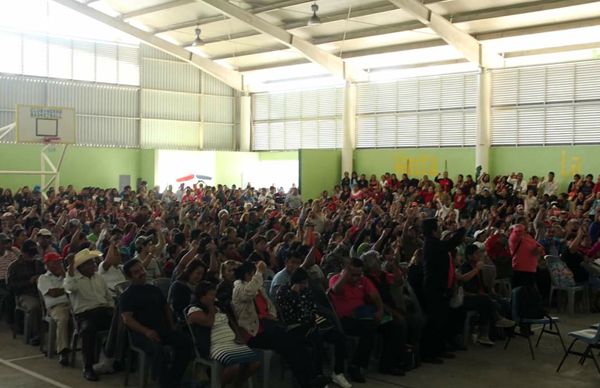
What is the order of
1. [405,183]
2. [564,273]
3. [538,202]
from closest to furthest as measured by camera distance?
1. [564,273]
2. [538,202]
3. [405,183]

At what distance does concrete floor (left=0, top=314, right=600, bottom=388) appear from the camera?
24.1ft

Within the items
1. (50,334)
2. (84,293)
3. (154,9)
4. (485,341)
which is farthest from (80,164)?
(485,341)

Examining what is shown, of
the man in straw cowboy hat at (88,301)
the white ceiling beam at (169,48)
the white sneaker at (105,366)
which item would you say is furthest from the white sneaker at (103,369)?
the white ceiling beam at (169,48)

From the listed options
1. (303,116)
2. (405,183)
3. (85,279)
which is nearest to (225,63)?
(303,116)

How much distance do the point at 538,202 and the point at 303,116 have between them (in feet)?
42.5

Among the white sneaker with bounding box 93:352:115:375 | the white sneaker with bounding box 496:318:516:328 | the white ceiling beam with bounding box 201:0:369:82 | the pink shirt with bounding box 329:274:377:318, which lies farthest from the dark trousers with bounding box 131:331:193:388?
the white ceiling beam with bounding box 201:0:369:82

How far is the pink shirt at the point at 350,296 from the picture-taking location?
25.0ft

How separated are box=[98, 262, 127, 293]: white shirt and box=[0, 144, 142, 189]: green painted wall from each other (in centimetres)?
1778

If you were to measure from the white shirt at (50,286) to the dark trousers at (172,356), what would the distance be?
1.63 m

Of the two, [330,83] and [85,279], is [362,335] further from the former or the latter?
[330,83]

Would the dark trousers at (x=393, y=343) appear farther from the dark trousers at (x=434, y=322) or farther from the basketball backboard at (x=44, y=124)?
the basketball backboard at (x=44, y=124)

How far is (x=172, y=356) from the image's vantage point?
6.65m

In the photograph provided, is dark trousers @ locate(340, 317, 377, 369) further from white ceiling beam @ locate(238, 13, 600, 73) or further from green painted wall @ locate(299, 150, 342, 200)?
green painted wall @ locate(299, 150, 342, 200)

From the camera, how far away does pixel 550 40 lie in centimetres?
2027
